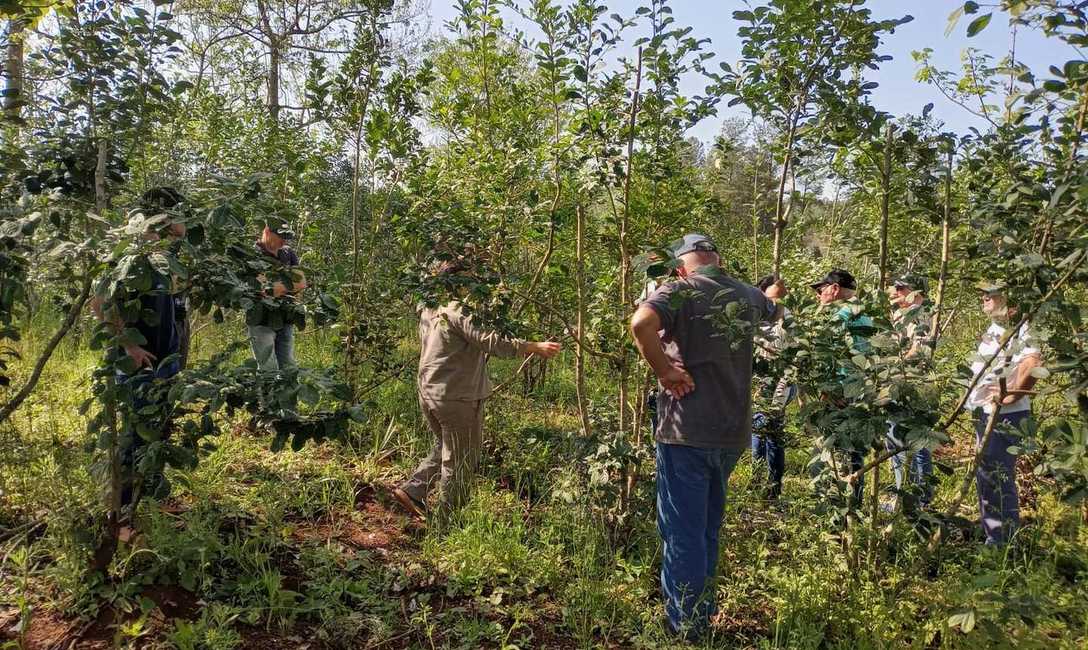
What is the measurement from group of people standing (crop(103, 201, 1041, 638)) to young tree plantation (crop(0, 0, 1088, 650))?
2 centimetres

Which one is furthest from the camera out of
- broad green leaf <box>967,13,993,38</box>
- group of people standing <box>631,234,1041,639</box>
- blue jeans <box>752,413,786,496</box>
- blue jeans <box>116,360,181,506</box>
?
blue jeans <box>752,413,786,496</box>

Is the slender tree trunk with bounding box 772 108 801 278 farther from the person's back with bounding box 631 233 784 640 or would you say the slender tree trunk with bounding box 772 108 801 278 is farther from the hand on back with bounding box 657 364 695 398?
the hand on back with bounding box 657 364 695 398

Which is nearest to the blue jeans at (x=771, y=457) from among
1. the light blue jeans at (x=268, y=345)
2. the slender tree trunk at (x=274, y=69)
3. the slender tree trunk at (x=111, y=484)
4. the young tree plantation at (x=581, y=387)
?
the young tree plantation at (x=581, y=387)

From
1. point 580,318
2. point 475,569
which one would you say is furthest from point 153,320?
point 580,318

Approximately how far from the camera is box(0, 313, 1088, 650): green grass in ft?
8.99

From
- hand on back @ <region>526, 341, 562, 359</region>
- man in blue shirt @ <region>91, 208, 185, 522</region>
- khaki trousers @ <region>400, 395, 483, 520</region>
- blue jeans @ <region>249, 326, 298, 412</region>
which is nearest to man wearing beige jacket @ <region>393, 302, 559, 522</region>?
khaki trousers @ <region>400, 395, 483, 520</region>

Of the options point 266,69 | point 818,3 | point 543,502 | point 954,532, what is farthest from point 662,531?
point 266,69

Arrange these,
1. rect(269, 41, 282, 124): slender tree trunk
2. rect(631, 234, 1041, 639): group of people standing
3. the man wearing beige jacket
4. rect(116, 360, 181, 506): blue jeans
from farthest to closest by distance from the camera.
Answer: rect(269, 41, 282, 124): slender tree trunk < the man wearing beige jacket < rect(631, 234, 1041, 639): group of people standing < rect(116, 360, 181, 506): blue jeans

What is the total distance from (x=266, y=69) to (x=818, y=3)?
13041 millimetres

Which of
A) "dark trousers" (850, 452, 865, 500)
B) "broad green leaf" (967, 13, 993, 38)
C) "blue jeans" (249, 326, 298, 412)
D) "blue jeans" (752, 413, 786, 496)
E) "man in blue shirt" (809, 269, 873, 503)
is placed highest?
"broad green leaf" (967, 13, 993, 38)

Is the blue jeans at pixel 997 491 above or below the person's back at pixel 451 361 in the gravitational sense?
below

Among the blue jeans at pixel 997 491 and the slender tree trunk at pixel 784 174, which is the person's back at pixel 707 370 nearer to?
the slender tree trunk at pixel 784 174

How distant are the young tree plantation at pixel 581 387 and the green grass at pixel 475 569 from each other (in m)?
0.02

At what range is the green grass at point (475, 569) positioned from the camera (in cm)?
274
